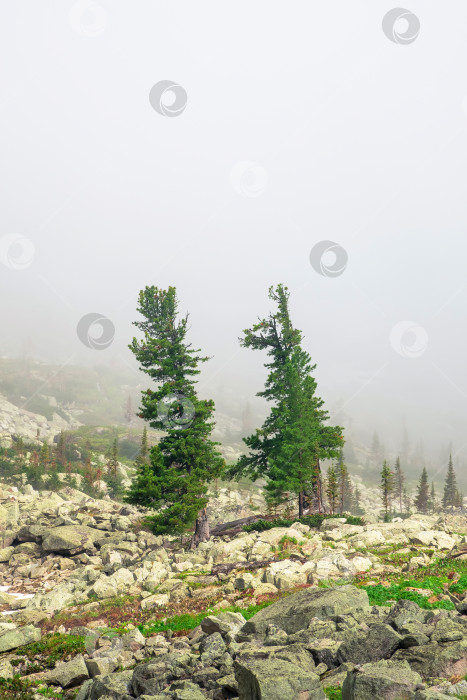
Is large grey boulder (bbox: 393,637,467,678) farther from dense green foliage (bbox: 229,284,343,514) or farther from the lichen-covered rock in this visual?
dense green foliage (bbox: 229,284,343,514)

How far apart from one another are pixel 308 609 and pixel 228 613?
287 centimetres

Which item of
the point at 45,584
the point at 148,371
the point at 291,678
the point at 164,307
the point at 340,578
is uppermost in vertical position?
the point at 164,307

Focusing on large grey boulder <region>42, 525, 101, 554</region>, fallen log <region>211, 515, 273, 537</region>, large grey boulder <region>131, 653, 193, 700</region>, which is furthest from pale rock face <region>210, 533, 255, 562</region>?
large grey boulder <region>131, 653, 193, 700</region>

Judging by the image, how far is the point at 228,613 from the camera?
1395 cm

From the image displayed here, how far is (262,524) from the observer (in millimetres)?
35062

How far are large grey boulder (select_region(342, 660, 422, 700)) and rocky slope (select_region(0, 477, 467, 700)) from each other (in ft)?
0.06

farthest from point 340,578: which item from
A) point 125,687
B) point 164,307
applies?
point 164,307

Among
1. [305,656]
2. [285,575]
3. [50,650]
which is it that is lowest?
[50,650]

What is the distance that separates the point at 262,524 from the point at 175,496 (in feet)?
27.2

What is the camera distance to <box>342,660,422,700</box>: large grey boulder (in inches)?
264

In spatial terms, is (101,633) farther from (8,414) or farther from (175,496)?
(8,414)

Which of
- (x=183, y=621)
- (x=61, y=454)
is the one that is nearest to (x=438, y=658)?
(x=183, y=621)

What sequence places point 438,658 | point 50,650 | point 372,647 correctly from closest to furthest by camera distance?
point 438,658
point 372,647
point 50,650

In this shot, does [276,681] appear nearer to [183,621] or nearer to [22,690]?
[22,690]
